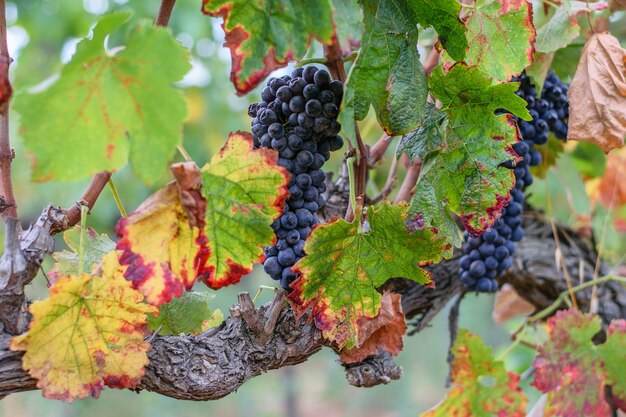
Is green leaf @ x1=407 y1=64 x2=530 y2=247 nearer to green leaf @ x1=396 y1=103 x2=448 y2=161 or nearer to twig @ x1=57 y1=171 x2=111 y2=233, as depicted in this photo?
green leaf @ x1=396 y1=103 x2=448 y2=161

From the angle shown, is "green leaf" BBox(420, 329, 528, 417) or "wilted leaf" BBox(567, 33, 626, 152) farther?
"green leaf" BBox(420, 329, 528, 417)

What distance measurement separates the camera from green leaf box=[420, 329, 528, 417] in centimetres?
104

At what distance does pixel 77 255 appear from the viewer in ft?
2.74

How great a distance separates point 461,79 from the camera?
75cm

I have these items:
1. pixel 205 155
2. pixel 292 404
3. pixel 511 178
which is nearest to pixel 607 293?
pixel 511 178

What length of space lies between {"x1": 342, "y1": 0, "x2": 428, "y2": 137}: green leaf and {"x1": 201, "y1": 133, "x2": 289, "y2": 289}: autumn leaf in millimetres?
109

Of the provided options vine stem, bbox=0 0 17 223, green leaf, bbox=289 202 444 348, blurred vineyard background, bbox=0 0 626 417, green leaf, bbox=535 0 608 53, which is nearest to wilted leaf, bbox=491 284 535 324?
blurred vineyard background, bbox=0 0 626 417

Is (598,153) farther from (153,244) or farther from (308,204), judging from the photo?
(153,244)

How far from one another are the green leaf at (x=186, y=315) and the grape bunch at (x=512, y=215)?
436mm

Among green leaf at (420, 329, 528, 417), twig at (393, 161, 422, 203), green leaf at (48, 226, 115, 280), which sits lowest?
green leaf at (420, 329, 528, 417)

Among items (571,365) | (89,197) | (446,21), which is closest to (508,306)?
(571,365)

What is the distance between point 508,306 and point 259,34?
3.75ft

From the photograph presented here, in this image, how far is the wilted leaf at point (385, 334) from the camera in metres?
0.85

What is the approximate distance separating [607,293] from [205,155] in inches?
137
